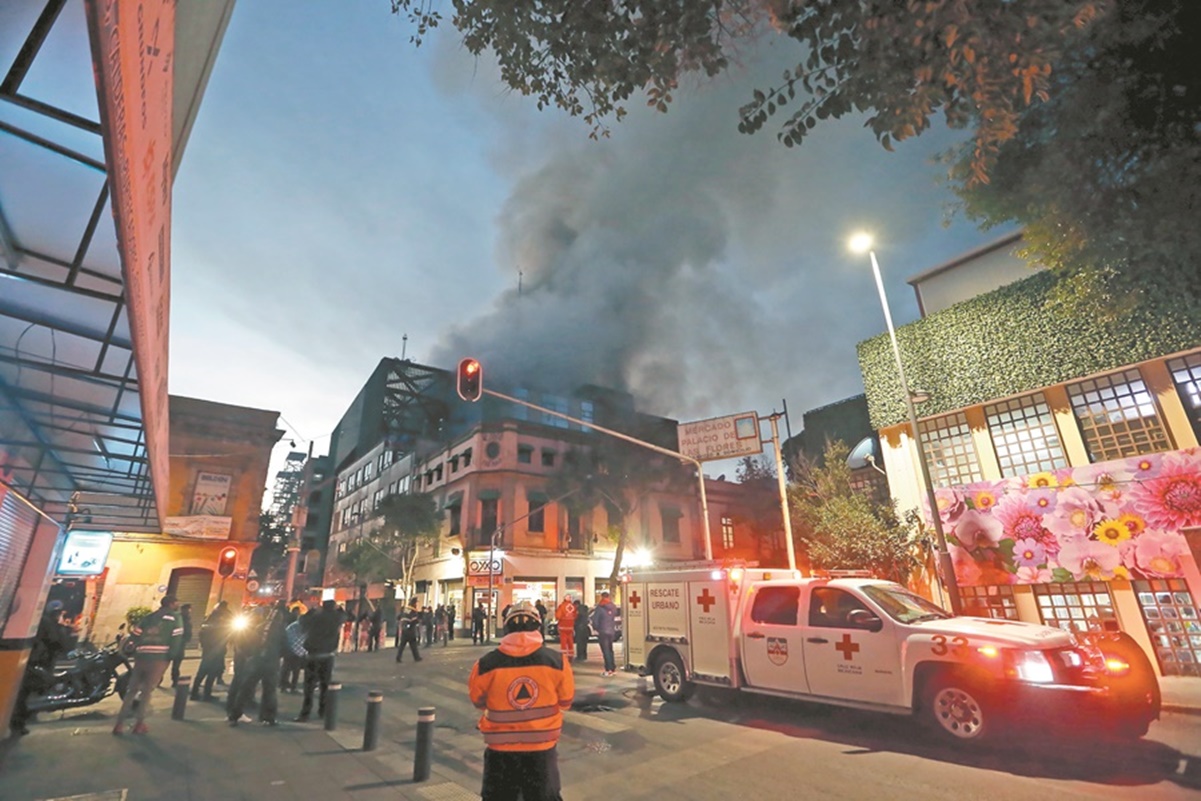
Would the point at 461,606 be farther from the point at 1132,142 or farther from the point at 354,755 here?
the point at 1132,142

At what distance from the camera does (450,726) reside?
28.5 feet

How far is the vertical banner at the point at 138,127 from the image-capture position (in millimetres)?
1361

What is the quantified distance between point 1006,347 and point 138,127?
17.7 m

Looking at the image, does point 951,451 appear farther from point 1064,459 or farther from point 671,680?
point 671,680

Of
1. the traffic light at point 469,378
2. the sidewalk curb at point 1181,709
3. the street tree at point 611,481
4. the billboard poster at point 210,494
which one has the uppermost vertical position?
the street tree at point 611,481

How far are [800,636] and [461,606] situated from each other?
97.5 feet

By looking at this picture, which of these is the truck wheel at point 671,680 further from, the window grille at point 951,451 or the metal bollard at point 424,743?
the window grille at point 951,451

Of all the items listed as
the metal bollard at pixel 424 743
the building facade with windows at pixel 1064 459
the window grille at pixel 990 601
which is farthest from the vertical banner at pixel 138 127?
the window grille at pixel 990 601

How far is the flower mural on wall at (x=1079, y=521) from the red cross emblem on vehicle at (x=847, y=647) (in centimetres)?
894

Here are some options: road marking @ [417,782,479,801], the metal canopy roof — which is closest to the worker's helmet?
road marking @ [417,782,479,801]

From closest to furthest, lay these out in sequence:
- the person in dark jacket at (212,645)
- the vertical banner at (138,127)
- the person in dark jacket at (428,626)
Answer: the vertical banner at (138,127) < the person in dark jacket at (212,645) < the person in dark jacket at (428,626)

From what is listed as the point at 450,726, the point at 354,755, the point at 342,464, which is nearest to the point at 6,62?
the point at 354,755

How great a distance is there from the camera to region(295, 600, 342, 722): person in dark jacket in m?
8.84

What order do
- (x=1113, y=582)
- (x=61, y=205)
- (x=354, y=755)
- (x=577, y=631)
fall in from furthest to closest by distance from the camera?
(x=577, y=631) < (x=1113, y=582) < (x=354, y=755) < (x=61, y=205)
